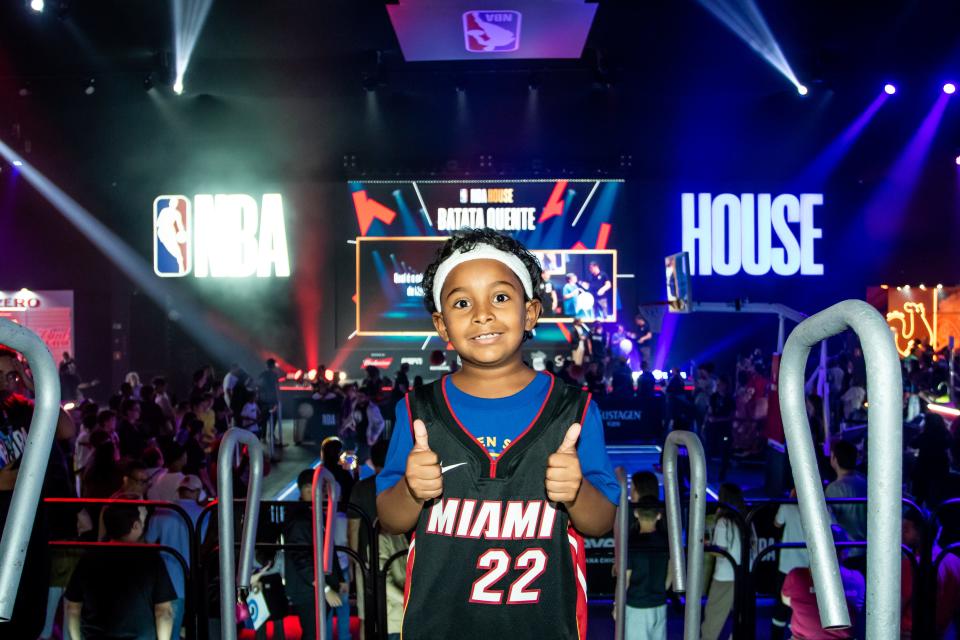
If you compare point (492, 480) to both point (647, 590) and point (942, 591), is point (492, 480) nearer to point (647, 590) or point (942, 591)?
point (647, 590)

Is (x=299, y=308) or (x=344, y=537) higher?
(x=299, y=308)

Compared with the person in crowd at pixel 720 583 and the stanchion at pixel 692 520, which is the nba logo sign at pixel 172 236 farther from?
the stanchion at pixel 692 520

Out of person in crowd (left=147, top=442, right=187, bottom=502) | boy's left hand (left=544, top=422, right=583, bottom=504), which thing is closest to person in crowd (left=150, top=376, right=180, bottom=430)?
person in crowd (left=147, top=442, right=187, bottom=502)

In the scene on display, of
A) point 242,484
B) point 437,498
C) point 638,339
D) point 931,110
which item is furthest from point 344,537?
point 931,110

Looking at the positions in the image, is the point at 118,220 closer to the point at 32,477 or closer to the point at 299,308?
the point at 299,308

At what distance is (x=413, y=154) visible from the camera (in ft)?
55.2

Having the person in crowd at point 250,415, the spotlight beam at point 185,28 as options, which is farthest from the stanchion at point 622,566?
the spotlight beam at point 185,28

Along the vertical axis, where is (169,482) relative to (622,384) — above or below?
below

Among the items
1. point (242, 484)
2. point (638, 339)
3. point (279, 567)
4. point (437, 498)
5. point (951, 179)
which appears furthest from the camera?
point (951, 179)

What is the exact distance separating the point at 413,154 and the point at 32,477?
1603 cm

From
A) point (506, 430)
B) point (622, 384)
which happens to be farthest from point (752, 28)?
point (506, 430)

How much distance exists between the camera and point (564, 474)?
1789 mm

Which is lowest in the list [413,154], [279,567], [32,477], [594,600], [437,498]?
[594,600]

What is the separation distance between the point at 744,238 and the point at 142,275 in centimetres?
1392
